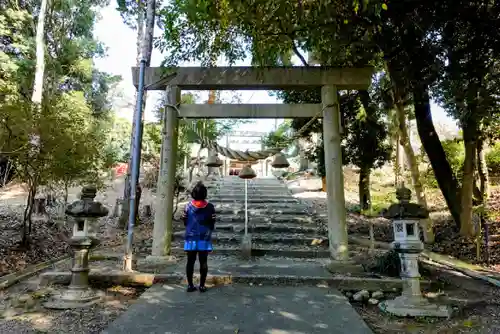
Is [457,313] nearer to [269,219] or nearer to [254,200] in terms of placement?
[269,219]

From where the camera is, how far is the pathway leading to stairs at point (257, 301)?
318 centimetres

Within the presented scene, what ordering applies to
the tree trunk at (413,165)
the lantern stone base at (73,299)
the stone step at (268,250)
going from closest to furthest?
the lantern stone base at (73,299), the stone step at (268,250), the tree trunk at (413,165)

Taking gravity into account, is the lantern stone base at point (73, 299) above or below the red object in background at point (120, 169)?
below

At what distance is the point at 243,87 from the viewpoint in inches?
235

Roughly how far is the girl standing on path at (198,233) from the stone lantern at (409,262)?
218 centimetres

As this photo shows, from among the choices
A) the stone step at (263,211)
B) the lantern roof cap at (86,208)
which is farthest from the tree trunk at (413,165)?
the lantern roof cap at (86,208)

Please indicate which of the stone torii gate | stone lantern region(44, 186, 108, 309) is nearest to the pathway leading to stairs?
stone lantern region(44, 186, 108, 309)

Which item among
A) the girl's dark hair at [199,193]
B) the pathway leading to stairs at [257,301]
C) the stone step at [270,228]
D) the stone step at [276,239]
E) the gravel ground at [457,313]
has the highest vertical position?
the girl's dark hair at [199,193]

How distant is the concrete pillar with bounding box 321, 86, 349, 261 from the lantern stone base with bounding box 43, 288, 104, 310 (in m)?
3.50

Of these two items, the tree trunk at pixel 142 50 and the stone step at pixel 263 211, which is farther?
the stone step at pixel 263 211

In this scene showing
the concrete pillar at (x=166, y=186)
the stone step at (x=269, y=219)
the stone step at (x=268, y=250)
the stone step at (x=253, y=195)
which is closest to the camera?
the concrete pillar at (x=166, y=186)

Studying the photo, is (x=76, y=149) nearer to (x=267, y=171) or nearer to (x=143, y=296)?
(x=143, y=296)

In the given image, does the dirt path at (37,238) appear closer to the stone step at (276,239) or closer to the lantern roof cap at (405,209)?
the stone step at (276,239)

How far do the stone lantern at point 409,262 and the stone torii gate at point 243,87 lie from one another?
1695mm
